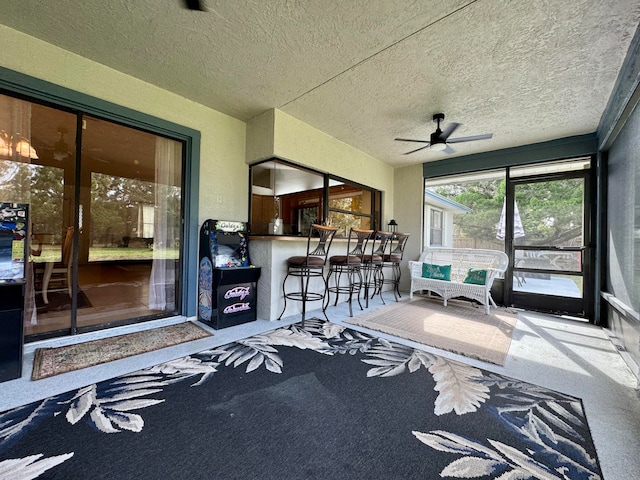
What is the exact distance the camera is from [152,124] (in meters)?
3.15

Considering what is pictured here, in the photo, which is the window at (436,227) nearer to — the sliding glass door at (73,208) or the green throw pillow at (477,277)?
the green throw pillow at (477,277)

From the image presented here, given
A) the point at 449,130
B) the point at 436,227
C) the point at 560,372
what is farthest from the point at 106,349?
the point at 436,227

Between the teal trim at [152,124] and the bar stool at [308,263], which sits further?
the bar stool at [308,263]

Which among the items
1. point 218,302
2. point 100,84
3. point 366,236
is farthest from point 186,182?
point 366,236

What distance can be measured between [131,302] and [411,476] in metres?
4.17

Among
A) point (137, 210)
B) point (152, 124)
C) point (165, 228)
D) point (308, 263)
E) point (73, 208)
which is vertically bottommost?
point (308, 263)

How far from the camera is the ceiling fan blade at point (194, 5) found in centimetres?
190

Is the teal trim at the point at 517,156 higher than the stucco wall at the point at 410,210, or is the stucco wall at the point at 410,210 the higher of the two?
the teal trim at the point at 517,156

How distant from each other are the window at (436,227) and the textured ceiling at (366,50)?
369cm

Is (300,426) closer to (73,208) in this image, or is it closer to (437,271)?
(73,208)

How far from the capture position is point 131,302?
3893 millimetres

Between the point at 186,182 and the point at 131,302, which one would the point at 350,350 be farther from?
the point at 131,302

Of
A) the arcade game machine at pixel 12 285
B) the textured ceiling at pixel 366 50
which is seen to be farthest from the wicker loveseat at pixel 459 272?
the arcade game machine at pixel 12 285

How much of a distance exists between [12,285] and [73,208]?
1.20 m
